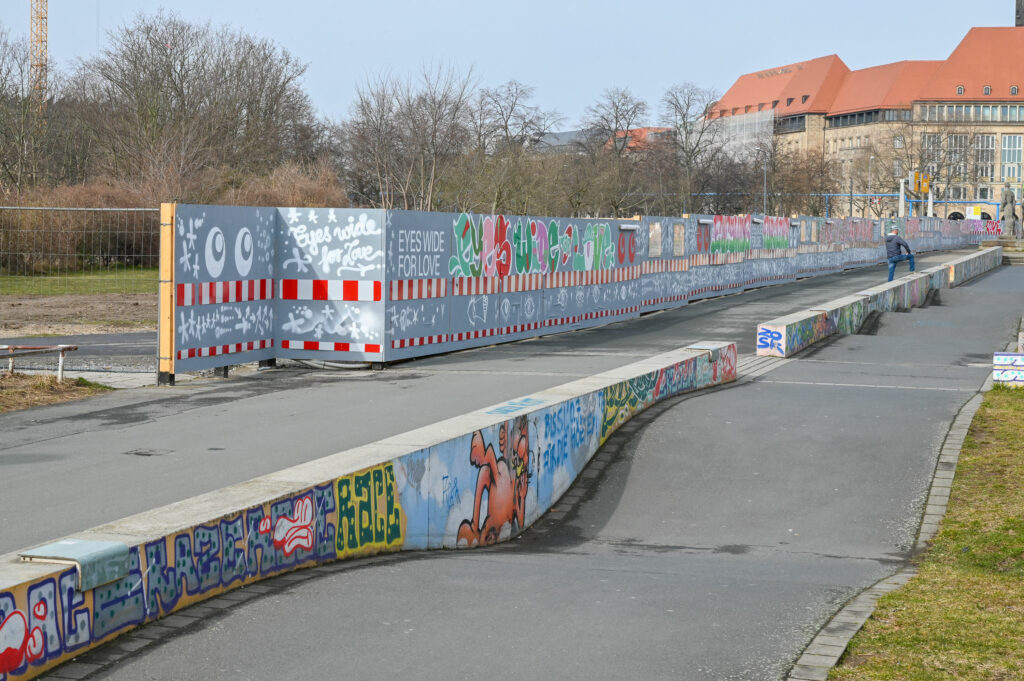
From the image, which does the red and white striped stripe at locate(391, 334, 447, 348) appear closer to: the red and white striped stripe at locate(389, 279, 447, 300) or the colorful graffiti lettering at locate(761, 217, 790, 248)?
the red and white striped stripe at locate(389, 279, 447, 300)

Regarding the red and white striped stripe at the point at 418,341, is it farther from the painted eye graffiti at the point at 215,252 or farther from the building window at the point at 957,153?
the building window at the point at 957,153

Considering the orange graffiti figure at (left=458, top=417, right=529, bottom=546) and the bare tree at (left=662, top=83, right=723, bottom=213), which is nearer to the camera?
the orange graffiti figure at (left=458, top=417, right=529, bottom=546)

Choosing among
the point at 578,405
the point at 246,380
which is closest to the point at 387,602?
the point at 578,405

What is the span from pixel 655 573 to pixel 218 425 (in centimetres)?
585

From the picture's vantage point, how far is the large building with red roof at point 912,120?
5335 inches

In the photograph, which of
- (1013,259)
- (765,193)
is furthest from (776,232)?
(765,193)

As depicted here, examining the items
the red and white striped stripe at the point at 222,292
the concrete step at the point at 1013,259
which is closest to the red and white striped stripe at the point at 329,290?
the red and white striped stripe at the point at 222,292

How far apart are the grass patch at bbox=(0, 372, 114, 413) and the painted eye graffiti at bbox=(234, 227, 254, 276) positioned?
2.36 m

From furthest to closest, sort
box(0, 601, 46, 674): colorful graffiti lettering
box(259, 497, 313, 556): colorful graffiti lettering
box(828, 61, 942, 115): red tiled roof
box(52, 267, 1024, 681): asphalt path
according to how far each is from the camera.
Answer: box(828, 61, 942, 115): red tiled roof < box(259, 497, 313, 556): colorful graffiti lettering < box(52, 267, 1024, 681): asphalt path < box(0, 601, 46, 674): colorful graffiti lettering

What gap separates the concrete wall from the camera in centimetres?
1570

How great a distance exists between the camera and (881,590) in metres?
7.41

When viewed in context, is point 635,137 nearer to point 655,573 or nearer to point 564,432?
point 564,432

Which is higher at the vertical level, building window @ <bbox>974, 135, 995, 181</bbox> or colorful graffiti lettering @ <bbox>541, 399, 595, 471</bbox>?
building window @ <bbox>974, 135, 995, 181</bbox>

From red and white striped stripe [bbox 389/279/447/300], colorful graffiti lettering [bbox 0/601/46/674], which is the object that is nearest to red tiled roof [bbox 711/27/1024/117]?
red and white striped stripe [bbox 389/279/447/300]
